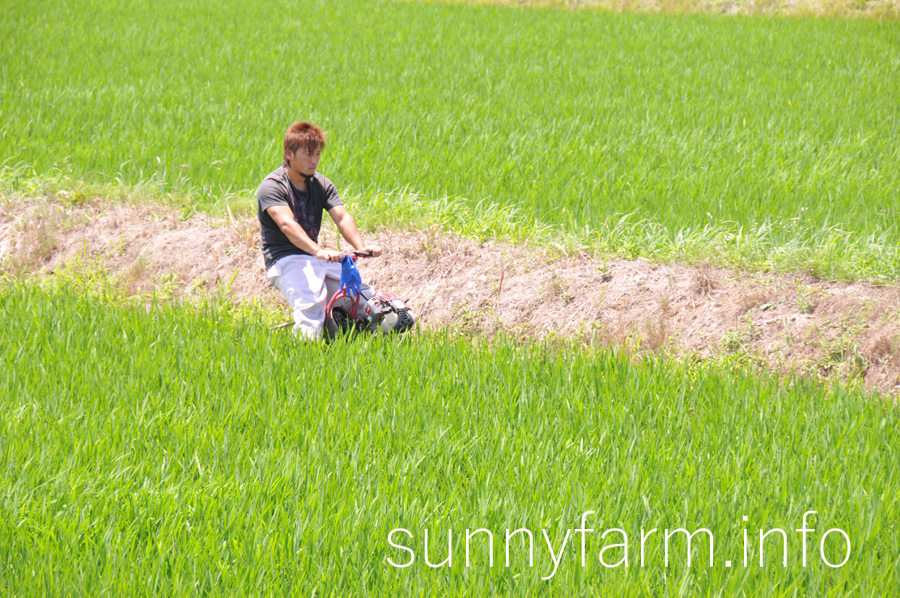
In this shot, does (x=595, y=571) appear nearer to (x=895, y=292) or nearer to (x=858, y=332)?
(x=858, y=332)

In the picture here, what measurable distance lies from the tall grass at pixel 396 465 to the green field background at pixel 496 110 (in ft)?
7.76

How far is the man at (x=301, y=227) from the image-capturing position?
3.86 meters

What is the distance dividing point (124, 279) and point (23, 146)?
7.55 feet

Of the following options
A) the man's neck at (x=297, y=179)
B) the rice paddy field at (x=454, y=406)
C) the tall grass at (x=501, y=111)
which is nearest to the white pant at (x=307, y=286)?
the rice paddy field at (x=454, y=406)

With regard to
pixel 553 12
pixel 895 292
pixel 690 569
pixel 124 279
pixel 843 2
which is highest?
pixel 843 2

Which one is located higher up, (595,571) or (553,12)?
(553,12)

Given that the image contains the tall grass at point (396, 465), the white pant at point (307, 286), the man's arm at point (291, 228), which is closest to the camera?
the tall grass at point (396, 465)

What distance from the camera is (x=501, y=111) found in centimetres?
839

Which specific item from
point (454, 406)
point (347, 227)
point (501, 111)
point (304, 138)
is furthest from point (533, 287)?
point (501, 111)

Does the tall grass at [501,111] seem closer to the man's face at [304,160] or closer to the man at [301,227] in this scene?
the man at [301,227]

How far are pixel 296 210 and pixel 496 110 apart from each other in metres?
4.75

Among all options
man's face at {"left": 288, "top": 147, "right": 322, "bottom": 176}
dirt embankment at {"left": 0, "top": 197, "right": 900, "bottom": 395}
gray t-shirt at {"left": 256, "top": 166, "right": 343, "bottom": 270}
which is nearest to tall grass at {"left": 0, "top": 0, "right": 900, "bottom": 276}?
dirt embankment at {"left": 0, "top": 197, "right": 900, "bottom": 395}

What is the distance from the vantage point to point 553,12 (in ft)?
52.7

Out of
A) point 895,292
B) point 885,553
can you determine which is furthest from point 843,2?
point 885,553
